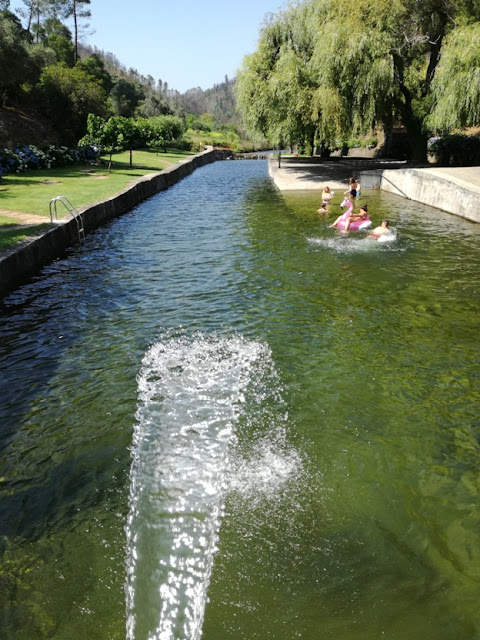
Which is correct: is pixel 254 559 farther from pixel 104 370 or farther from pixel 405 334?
pixel 405 334

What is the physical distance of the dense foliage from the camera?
21.9m

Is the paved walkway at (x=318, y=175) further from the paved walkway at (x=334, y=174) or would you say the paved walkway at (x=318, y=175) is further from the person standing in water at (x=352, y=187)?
the person standing in water at (x=352, y=187)

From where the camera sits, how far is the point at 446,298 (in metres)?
10.3

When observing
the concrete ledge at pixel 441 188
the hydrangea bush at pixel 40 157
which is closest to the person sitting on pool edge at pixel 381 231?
the concrete ledge at pixel 441 188

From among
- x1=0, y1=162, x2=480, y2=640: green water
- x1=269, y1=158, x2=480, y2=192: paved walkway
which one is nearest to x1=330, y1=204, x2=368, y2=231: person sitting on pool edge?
x1=0, y1=162, x2=480, y2=640: green water

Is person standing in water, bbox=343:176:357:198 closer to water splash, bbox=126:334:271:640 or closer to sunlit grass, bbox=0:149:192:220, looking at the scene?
sunlit grass, bbox=0:149:192:220

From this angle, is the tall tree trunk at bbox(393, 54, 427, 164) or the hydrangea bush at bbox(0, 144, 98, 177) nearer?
the tall tree trunk at bbox(393, 54, 427, 164)

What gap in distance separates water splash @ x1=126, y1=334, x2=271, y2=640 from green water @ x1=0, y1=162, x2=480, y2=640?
0.20 feet

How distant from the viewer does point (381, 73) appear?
76.4ft

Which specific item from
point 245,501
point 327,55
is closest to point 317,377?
point 245,501

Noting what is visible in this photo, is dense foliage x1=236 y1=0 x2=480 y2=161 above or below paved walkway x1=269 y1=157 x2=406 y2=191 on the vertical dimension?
above

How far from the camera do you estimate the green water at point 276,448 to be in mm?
3832

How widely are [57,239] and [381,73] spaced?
740 inches

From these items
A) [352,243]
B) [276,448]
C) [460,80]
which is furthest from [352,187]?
[276,448]
